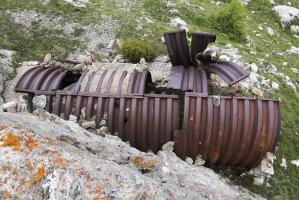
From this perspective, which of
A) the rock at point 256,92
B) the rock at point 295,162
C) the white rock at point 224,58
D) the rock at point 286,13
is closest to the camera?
the rock at point 295,162

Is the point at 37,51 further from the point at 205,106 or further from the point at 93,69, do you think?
the point at 205,106

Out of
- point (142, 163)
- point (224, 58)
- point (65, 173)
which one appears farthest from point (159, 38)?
point (65, 173)

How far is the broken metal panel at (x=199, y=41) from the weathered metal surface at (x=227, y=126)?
94.0 inches

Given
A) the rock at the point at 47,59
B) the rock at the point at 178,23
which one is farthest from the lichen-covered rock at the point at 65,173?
the rock at the point at 178,23

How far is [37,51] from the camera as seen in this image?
14.4 meters

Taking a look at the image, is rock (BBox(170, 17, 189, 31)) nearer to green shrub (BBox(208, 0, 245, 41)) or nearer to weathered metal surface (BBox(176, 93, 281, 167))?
green shrub (BBox(208, 0, 245, 41))

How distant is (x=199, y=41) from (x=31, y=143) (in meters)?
7.65

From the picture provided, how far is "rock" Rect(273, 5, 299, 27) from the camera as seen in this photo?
70.9 feet

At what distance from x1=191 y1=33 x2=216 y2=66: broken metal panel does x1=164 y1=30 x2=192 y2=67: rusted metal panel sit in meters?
0.23

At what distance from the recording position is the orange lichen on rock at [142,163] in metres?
6.19

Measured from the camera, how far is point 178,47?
11.5 m

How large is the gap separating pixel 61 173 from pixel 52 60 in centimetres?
914

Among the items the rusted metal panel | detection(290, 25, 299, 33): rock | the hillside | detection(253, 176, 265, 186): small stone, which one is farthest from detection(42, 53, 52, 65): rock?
detection(290, 25, 299, 33): rock

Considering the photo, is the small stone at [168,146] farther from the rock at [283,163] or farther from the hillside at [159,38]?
the rock at [283,163]
